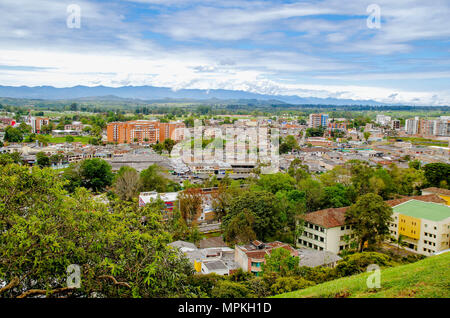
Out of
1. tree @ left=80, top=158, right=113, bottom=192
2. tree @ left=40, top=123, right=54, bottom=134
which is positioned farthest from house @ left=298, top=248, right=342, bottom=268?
tree @ left=40, top=123, right=54, bottom=134

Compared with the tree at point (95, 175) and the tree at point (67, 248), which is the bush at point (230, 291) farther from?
the tree at point (95, 175)

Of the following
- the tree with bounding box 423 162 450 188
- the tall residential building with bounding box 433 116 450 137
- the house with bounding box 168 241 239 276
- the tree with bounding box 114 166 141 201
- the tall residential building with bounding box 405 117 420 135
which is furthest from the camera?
the tall residential building with bounding box 405 117 420 135

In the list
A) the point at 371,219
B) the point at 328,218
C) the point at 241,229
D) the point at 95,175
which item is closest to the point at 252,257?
the point at 241,229

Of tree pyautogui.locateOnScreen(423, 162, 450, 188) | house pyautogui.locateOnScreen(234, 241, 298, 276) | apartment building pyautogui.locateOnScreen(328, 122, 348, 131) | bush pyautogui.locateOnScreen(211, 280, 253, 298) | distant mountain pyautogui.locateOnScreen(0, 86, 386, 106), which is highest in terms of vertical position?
distant mountain pyautogui.locateOnScreen(0, 86, 386, 106)

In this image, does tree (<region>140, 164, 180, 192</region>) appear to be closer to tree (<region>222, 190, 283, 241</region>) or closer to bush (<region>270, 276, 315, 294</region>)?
tree (<region>222, 190, 283, 241</region>)

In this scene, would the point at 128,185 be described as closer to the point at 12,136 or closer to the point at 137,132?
the point at 12,136

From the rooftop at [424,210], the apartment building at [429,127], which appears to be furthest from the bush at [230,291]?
the apartment building at [429,127]
